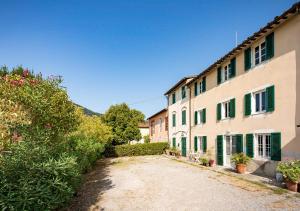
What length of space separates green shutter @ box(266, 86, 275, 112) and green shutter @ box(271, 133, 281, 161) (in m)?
1.32

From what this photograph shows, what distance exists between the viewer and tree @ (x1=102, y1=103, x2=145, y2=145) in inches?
1415

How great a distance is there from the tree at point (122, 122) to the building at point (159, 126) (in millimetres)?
2671

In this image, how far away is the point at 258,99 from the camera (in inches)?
586

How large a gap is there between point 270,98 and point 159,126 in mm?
24066

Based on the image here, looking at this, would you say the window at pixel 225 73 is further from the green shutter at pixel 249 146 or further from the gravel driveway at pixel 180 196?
the gravel driveway at pixel 180 196

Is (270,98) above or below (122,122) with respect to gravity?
above

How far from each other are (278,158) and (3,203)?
11.6m

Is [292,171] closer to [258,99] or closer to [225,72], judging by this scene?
[258,99]

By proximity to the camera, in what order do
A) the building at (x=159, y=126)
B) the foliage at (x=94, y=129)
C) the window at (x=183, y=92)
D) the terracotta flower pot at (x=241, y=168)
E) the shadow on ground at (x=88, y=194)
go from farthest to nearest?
the building at (x=159, y=126)
the window at (x=183, y=92)
the foliage at (x=94, y=129)
the terracotta flower pot at (x=241, y=168)
the shadow on ground at (x=88, y=194)

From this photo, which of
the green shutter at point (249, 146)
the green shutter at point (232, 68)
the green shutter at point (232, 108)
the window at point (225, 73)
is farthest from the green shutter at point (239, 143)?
→ the window at point (225, 73)

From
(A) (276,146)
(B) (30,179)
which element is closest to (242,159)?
(A) (276,146)

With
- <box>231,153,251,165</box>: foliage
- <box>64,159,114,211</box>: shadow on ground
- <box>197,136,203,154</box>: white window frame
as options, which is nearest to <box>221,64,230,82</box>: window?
<box>231,153,251,165</box>: foliage

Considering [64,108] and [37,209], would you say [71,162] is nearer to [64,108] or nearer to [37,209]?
[37,209]

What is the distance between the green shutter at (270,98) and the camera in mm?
13172
